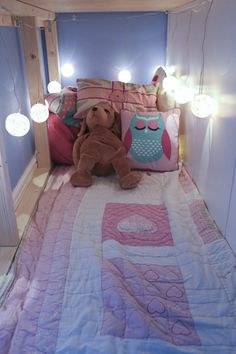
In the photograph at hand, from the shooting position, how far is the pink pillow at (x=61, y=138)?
2.28 metres

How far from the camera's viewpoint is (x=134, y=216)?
1.70m

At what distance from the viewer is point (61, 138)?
228cm

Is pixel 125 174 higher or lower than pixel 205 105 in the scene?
lower

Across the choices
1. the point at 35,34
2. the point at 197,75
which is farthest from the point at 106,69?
the point at 197,75

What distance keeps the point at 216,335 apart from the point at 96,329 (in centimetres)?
39

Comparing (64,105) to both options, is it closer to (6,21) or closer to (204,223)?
(6,21)

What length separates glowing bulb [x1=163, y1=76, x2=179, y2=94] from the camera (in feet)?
7.54

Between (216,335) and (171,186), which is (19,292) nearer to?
(216,335)

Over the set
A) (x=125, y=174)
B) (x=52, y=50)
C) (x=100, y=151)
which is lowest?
(x=125, y=174)

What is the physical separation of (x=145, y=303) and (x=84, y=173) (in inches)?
41.0

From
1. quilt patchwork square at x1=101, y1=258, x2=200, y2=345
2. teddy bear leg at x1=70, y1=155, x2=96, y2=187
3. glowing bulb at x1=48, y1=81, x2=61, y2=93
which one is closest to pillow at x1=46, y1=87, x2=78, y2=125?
glowing bulb at x1=48, y1=81, x2=61, y2=93

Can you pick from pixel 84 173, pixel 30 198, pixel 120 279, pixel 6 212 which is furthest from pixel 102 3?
pixel 120 279

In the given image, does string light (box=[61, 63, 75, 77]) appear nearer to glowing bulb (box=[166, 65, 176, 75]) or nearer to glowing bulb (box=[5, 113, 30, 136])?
glowing bulb (box=[166, 65, 176, 75])

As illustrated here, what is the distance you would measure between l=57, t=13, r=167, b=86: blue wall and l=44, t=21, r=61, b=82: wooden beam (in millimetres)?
67
